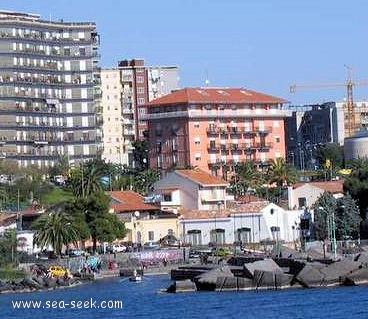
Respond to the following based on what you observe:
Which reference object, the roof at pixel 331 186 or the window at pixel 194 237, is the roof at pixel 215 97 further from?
the window at pixel 194 237

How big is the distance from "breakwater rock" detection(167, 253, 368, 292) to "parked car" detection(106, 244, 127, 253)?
80.2ft

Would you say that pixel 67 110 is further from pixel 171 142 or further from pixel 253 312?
pixel 253 312

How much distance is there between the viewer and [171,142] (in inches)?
6319

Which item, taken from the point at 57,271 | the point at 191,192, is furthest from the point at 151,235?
the point at 57,271

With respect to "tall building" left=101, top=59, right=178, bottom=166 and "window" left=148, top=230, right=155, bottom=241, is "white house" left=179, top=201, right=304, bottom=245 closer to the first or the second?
"window" left=148, top=230, right=155, bottom=241

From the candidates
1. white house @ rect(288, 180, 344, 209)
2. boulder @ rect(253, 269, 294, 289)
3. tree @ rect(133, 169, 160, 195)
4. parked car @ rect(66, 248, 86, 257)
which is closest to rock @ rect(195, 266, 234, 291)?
boulder @ rect(253, 269, 294, 289)

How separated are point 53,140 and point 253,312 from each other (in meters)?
94.9

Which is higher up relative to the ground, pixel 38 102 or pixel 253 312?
pixel 38 102

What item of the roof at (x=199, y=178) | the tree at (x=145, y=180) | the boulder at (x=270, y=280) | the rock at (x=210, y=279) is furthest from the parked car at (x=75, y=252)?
the tree at (x=145, y=180)

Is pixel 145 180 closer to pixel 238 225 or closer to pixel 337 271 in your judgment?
pixel 238 225

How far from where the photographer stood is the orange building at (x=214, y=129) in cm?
15812

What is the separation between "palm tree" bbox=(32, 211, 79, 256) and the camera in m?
100

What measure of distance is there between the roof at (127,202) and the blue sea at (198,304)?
3204cm

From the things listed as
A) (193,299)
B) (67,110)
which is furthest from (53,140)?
(193,299)
